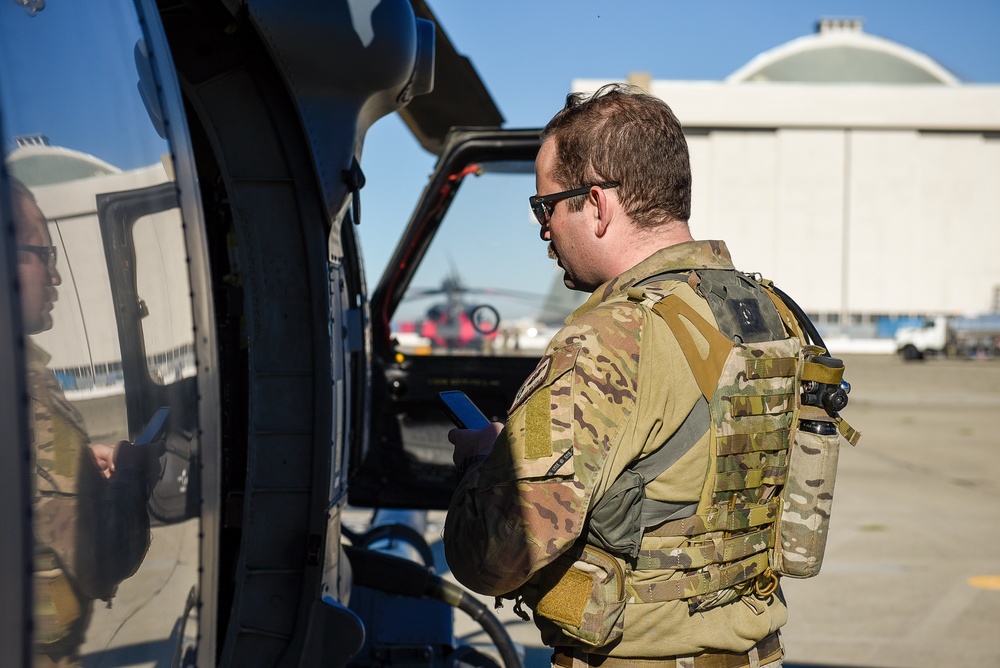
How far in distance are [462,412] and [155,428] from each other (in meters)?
0.62

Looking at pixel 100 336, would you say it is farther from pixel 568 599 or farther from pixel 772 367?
pixel 772 367

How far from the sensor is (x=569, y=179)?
5.82 feet

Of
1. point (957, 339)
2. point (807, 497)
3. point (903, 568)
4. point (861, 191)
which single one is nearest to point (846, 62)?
point (861, 191)

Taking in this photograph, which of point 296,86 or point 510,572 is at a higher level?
point 296,86

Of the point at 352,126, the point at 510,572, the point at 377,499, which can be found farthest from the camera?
the point at 377,499

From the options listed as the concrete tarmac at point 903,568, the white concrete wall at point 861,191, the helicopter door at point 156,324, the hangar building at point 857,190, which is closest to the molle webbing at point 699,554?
the helicopter door at point 156,324

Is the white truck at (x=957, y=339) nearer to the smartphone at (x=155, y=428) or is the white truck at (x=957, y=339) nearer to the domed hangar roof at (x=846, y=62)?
the smartphone at (x=155, y=428)

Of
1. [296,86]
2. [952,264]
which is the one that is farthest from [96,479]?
[952,264]

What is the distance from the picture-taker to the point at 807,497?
6.06 feet

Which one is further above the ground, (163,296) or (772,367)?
(163,296)

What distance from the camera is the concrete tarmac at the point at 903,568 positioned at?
463 centimetres

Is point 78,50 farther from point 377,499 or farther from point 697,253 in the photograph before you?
point 377,499

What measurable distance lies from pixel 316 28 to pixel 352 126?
30 centimetres

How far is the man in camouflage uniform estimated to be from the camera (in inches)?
62.5
